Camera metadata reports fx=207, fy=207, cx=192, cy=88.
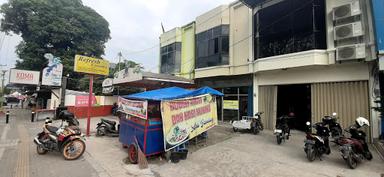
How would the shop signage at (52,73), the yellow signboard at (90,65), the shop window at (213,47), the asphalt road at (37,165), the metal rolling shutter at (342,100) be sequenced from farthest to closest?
the shop signage at (52,73) → the shop window at (213,47) → the yellow signboard at (90,65) → the metal rolling shutter at (342,100) → the asphalt road at (37,165)

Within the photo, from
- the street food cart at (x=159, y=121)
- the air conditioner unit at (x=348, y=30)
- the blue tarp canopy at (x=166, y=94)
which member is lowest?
the street food cart at (x=159, y=121)

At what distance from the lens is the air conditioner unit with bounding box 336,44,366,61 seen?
25.5ft

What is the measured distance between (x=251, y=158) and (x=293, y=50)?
6.19 metres

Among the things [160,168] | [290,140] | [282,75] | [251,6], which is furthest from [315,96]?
[160,168]

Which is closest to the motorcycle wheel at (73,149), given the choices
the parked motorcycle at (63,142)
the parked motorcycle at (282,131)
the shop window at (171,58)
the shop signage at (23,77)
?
the parked motorcycle at (63,142)

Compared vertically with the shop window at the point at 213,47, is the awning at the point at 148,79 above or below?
below

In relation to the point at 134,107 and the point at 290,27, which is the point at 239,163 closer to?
the point at 134,107

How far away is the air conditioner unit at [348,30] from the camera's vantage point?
8055 millimetres

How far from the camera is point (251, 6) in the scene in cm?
1191

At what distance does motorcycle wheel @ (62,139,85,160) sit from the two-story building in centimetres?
898

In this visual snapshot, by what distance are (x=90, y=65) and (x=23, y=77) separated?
1210cm

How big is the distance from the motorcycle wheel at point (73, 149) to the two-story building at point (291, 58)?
8.98m

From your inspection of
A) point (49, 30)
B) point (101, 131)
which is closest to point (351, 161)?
point (101, 131)

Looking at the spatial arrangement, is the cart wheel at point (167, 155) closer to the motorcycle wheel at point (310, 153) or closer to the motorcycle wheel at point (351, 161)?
the motorcycle wheel at point (310, 153)
